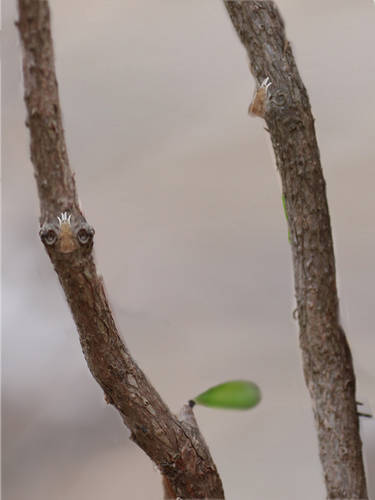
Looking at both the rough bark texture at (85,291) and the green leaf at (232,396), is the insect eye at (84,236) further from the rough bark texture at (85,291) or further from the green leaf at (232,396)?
the green leaf at (232,396)

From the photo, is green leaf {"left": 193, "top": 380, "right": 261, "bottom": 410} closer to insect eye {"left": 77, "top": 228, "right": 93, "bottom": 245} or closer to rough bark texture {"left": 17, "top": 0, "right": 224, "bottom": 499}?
rough bark texture {"left": 17, "top": 0, "right": 224, "bottom": 499}

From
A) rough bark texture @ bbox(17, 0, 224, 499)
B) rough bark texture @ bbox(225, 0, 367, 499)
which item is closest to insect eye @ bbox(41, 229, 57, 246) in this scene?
rough bark texture @ bbox(17, 0, 224, 499)

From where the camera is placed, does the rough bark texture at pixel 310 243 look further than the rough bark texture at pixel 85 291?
Yes

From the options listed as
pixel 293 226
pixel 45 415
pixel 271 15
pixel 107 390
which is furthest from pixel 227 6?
pixel 45 415

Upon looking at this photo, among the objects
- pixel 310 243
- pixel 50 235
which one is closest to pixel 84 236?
pixel 50 235

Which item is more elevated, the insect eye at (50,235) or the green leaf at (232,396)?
the insect eye at (50,235)

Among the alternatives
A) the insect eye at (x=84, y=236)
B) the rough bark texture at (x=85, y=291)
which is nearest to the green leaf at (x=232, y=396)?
the rough bark texture at (x=85, y=291)

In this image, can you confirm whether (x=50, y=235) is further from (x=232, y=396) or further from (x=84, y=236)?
(x=232, y=396)
